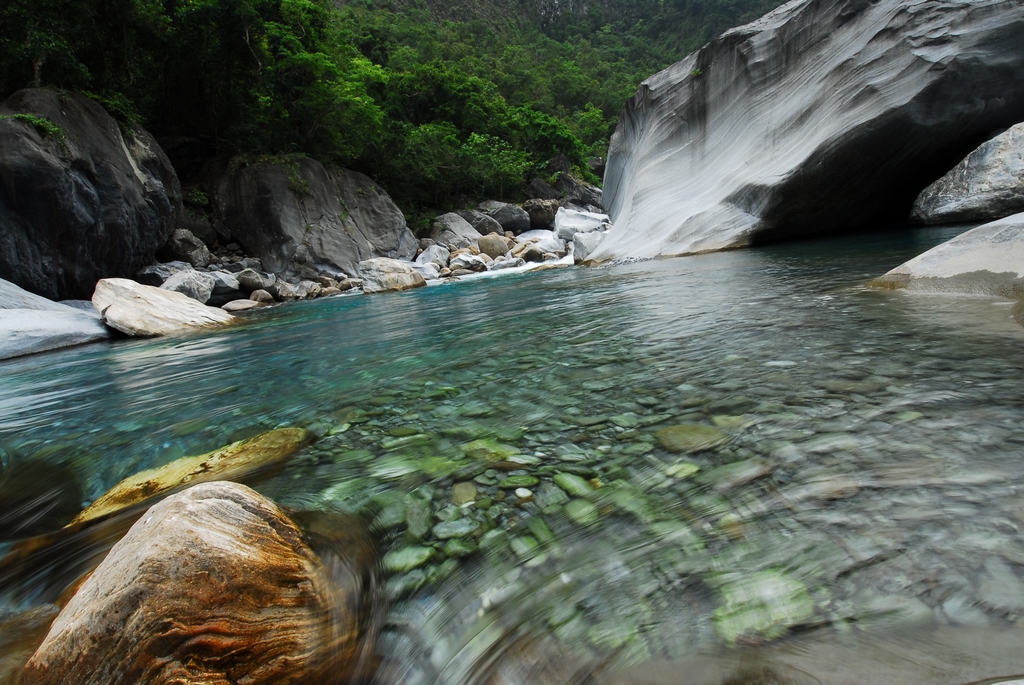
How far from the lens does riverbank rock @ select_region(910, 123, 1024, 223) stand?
26.6 feet

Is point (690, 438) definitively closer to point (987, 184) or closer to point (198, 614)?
point (198, 614)

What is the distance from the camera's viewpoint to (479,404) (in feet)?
8.20

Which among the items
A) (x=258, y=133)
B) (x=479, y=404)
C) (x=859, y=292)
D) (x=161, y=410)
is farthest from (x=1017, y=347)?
(x=258, y=133)

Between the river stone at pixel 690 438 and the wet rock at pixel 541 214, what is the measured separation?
2848 centimetres

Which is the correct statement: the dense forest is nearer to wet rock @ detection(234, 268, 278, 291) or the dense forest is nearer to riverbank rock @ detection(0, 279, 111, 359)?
wet rock @ detection(234, 268, 278, 291)

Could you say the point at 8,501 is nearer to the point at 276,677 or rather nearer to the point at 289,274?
the point at 276,677

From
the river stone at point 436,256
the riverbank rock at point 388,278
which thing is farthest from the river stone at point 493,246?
the riverbank rock at point 388,278

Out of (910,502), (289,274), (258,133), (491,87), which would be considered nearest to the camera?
(910,502)

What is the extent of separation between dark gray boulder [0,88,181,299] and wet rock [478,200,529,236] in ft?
56.1

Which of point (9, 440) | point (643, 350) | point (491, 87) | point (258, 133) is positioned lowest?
point (9, 440)

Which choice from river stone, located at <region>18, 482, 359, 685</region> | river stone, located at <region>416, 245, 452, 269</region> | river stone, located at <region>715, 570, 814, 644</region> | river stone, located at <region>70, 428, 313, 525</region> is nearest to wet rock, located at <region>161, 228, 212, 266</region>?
river stone, located at <region>416, 245, 452, 269</region>

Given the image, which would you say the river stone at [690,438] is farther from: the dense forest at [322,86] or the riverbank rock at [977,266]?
the dense forest at [322,86]

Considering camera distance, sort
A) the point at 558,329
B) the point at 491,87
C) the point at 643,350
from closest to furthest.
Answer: the point at 643,350 → the point at 558,329 → the point at 491,87

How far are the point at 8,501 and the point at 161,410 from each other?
1146mm
